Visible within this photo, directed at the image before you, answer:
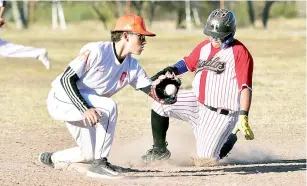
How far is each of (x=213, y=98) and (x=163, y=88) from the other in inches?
29.3

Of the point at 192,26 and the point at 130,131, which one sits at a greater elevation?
the point at 130,131

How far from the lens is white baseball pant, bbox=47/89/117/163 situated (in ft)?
24.5

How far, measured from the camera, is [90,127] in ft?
25.2

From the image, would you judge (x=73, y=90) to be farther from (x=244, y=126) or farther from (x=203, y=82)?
(x=203, y=82)

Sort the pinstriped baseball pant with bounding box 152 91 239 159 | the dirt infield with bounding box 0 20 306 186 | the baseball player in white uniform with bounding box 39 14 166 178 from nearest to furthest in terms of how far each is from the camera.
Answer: the baseball player in white uniform with bounding box 39 14 166 178 → the dirt infield with bounding box 0 20 306 186 → the pinstriped baseball pant with bounding box 152 91 239 159

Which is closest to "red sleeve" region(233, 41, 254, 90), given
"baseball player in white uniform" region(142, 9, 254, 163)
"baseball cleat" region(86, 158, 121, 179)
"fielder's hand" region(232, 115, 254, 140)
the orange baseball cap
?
"baseball player in white uniform" region(142, 9, 254, 163)

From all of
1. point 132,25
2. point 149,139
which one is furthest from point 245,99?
point 149,139

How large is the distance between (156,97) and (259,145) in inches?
105

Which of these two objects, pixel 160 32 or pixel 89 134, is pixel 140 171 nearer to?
pixel 89 134

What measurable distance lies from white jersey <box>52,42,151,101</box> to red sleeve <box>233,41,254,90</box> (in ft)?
3.26

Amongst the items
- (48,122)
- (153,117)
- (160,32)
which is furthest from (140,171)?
(160,32)

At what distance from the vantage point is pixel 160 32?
38.8 m

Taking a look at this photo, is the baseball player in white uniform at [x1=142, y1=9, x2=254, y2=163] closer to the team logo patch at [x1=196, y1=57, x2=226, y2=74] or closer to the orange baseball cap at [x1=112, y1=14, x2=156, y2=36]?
the team logo patch at [x1=196, y1=57, x2=226, y2=74]

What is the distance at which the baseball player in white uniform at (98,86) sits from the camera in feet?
24.1
